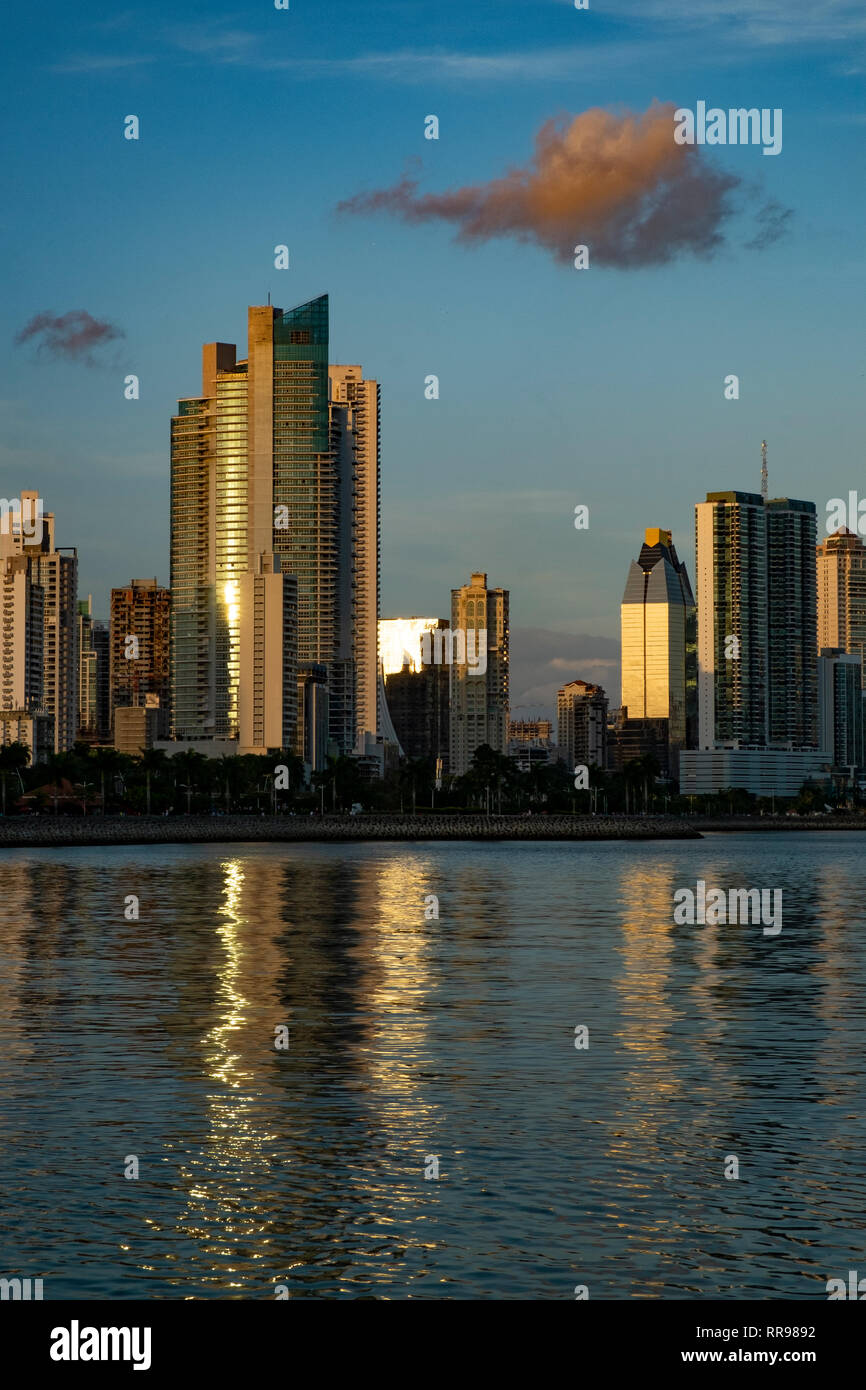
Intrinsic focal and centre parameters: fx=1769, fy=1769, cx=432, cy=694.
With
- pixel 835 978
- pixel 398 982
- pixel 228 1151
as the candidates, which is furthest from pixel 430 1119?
pixel 835 978

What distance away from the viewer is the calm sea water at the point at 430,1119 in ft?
78.6

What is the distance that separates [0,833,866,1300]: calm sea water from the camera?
24.0 meters

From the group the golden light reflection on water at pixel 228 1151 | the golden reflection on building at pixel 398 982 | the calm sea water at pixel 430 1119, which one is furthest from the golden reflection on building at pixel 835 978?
the golden light reflection on water at pixel 228 1151

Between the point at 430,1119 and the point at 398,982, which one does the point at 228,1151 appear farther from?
the point at 398,982

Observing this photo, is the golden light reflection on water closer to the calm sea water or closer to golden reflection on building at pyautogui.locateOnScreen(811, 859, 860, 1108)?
the calm sea water

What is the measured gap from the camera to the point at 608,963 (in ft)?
222

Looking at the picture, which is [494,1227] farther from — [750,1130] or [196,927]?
[196,927]

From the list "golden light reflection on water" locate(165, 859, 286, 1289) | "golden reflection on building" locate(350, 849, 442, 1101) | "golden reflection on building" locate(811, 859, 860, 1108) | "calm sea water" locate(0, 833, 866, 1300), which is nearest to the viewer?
"calm sea water" locate(0, 833, 866, 1300)

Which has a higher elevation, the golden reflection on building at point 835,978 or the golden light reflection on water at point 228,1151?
the golden light reflection on water at point 228,1151

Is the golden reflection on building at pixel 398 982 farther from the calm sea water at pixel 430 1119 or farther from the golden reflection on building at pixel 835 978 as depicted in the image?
the golden reflection on building at pixel 835 978

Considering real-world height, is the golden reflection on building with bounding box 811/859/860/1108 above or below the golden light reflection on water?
below

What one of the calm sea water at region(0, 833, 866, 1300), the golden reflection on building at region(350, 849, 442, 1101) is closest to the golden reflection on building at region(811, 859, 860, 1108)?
the calm sea water at region(0, 833, 866, 1300)

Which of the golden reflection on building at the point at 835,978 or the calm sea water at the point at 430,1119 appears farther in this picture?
the golden reflection on building at the point at 835,978
